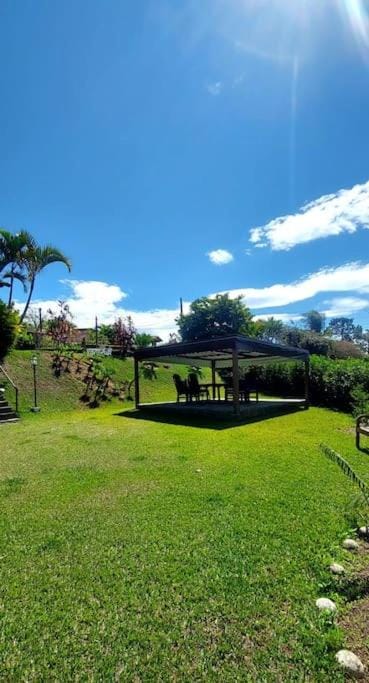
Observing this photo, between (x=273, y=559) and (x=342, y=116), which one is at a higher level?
(x=342, y=116)

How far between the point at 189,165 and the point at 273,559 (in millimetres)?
10263

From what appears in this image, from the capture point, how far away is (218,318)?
27812 millimetres

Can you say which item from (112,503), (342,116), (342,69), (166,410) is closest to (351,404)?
(166,410)

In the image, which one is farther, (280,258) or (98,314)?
(98,314)

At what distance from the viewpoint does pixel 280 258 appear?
18.8 metres

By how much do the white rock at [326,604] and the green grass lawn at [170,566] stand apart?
45 millimetres

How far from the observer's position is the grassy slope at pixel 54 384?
1168cm

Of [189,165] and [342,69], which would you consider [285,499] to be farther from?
[189,165]

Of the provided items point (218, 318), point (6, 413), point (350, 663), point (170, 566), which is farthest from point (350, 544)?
point (218, 318)

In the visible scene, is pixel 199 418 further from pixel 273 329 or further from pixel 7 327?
pixel 273 329

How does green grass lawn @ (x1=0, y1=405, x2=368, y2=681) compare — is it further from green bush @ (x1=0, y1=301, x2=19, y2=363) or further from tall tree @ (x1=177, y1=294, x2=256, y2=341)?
tall tree @ (x1=177, y1=294, x2=256, y2=341)

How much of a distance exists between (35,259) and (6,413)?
28.4ft

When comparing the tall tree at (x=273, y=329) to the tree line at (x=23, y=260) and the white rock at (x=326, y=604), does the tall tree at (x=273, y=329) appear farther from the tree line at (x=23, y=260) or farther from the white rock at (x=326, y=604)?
the white rock at (x=326, y=604)

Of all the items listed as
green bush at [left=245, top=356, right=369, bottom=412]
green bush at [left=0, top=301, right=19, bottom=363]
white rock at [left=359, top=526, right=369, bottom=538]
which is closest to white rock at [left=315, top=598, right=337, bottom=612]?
white rock at [left=359, top=526, right=369, bottom=538]
